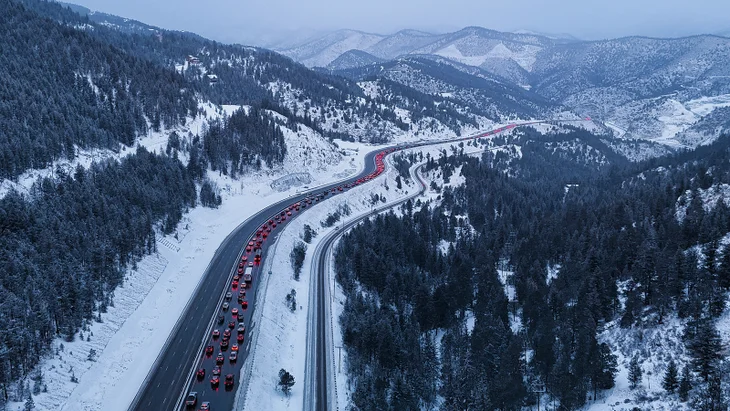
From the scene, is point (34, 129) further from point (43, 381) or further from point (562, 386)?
point (562, 386)

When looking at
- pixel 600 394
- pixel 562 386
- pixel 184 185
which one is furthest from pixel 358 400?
pixel 184 185

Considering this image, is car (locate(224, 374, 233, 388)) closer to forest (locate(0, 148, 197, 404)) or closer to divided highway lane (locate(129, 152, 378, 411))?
divided highway lane (locate(129, 152, 378, 411))

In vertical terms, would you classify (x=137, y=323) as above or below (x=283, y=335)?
above

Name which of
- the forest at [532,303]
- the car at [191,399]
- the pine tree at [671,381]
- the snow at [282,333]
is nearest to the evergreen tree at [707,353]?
the forest at [532,303]

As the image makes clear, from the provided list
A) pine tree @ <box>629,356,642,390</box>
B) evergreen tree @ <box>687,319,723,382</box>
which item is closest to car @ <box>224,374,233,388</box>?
pine tree @ <box>629,356,642,390</box>

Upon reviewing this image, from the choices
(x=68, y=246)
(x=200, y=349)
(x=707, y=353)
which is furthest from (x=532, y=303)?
(x=68, y=246)

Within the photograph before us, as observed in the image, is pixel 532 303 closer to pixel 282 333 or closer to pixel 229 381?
pixel 282 333
